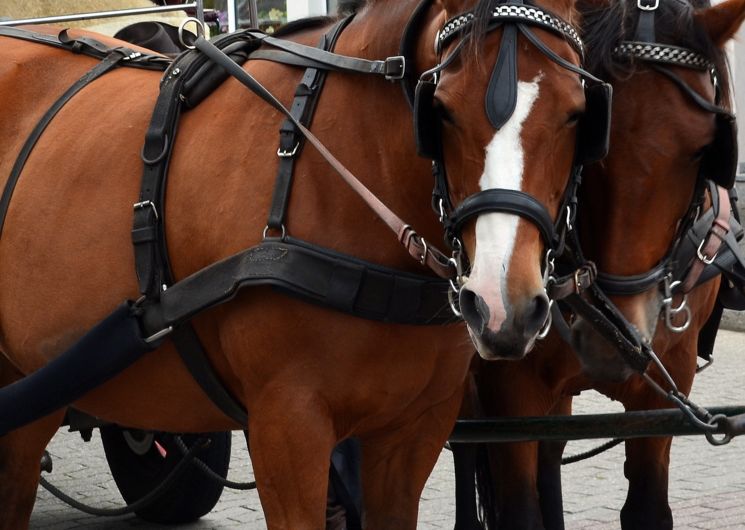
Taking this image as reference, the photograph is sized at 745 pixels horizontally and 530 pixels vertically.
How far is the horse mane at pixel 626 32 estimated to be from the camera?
2.92m

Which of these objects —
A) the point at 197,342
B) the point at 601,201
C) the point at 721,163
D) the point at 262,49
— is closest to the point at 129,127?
the point at 262,49

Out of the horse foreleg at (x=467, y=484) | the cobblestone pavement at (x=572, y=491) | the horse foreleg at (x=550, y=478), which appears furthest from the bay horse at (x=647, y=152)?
the cobblestone pavement at (x=572, y=491)

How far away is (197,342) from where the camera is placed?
9.20 feet

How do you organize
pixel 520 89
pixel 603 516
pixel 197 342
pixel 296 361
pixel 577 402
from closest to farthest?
pixel 520 89 < pixel 296 361 < pixel 197 342 < pixel 603 516 < pixel 577 402

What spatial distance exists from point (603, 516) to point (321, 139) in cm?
285

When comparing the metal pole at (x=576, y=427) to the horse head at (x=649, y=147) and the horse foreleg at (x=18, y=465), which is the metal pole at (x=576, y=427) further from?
the horse foreleg at (x=18, y=465)

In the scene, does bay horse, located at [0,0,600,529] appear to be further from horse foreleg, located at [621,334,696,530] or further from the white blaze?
horse foreleg, located at [621,334,696,530]

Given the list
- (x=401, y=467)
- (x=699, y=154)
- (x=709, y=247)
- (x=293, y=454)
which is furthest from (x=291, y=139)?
(x=709, y=247)

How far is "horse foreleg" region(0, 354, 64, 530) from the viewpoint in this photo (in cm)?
369

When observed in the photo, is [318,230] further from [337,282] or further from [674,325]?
[674,325]

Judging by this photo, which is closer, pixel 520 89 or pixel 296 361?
Answer: pixel 520 89

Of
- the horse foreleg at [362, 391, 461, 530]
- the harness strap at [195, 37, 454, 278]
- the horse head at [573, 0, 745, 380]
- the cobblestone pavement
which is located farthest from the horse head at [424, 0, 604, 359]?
the cobblestone pavement

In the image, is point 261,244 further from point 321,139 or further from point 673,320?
point 673,320

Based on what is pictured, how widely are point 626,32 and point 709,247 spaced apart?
590 mm
